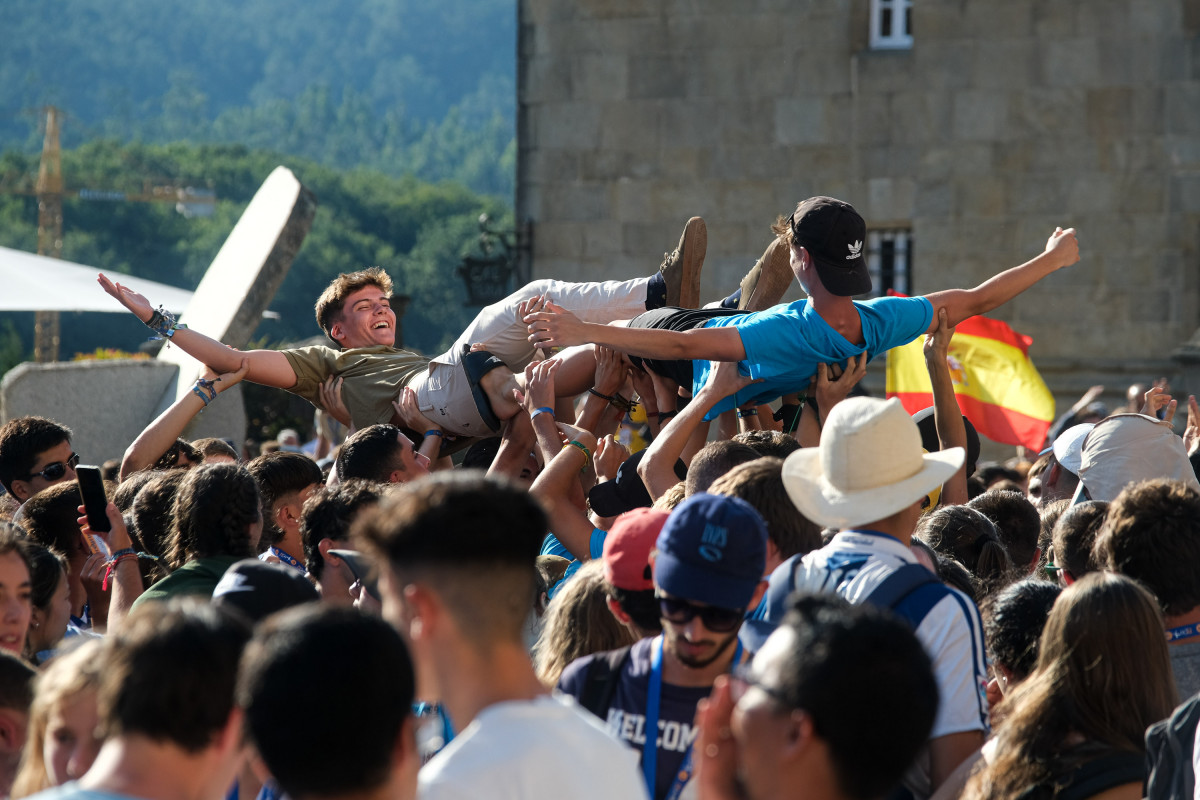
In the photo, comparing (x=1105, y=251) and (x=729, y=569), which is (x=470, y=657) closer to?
(x=729, y=569)

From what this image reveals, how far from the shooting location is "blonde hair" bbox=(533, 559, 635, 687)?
3357 mm

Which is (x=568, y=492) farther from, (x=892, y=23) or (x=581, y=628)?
(x=892, y=23)

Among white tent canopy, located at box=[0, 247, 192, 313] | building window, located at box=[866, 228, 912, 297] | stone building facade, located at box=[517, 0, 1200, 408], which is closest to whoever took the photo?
white tent canopy, located at box=[0, 247, 192, 313]

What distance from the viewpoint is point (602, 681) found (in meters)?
2.88

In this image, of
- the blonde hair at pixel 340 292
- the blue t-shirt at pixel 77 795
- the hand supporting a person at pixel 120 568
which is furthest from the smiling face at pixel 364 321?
the blue t-shirt at pixel 77 795

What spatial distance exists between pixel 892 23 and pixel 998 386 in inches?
302

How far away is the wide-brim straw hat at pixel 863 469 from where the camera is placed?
3213mm

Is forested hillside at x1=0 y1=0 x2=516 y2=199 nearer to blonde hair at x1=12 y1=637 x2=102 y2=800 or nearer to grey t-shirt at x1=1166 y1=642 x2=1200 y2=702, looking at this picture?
blonde hair at x1=12 y1=637 x2=102 y2=800

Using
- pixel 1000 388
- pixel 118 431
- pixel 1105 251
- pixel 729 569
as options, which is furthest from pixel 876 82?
pixel 729 569

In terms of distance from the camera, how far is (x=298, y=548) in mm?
4820

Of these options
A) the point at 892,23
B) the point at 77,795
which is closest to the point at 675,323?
the point at 77,795

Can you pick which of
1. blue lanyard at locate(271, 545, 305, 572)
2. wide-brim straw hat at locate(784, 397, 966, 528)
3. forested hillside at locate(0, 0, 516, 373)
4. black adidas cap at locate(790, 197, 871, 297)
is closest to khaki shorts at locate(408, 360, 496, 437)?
blue lanyard at locate(271, 545, 305, 572)

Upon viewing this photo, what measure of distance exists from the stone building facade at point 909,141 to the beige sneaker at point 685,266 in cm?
862

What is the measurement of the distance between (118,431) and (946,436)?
677cm
